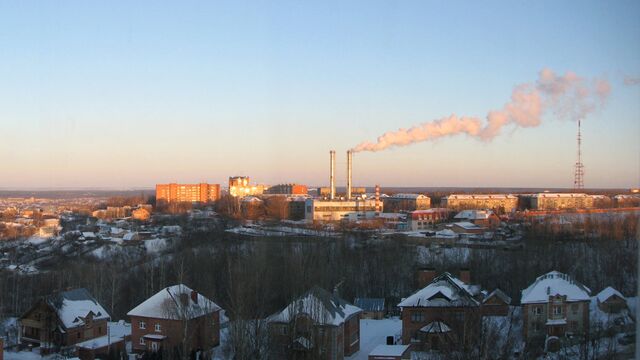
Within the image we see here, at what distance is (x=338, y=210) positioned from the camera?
22.8 m

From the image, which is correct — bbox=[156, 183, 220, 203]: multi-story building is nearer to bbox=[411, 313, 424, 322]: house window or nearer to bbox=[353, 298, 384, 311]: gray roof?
bbox=[353, 298, 384, 311]: gray roof

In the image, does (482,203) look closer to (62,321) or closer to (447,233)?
(447,233)

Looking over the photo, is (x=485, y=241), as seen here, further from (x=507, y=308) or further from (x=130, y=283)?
(x=130, y=283)

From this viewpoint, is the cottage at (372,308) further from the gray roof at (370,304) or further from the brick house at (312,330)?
the brick house at (312,330)

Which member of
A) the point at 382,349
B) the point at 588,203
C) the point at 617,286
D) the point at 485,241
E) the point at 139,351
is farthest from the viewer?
the point at 588,203

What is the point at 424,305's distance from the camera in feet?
23.0

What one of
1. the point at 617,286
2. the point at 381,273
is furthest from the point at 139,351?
the point at 617,286

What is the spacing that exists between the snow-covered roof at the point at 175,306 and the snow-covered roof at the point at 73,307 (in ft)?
2.36

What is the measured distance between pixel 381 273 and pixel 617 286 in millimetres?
3701

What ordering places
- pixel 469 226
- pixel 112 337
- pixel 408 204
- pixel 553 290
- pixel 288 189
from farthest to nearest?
1. pixel 288 189
2. pixel 408 204
3. pixel 469 226
4. pixel 553 290
5. pixel 112 337

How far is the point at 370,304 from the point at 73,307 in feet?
13.3

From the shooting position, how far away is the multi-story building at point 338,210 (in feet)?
72.8

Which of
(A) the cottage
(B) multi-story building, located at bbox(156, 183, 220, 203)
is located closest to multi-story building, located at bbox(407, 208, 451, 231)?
(A) the cottage

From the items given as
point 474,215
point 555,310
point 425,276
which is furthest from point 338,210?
point 555,310
